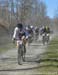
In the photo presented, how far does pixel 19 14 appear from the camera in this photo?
2101 inches

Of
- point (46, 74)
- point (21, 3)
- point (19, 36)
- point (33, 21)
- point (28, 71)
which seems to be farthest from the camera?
point (33, 21)

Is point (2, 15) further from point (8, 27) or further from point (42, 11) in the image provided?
point (42, 11)

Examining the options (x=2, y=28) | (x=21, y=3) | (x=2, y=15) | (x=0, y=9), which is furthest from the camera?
(x=2, y=15)

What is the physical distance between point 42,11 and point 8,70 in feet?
246

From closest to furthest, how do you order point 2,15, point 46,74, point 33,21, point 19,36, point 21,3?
point 46,74 → point 19,36 → point 21,3 → point 2,15 → point 33,21

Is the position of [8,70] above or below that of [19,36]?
below

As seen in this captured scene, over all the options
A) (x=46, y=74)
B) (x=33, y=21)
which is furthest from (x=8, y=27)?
(x=46, y=74)

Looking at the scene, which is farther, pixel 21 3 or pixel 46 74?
pixel 21 3

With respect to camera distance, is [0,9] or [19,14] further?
[0,9]

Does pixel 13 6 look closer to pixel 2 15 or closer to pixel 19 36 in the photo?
pixel 2 15

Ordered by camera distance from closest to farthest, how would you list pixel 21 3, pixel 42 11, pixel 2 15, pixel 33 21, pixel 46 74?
pixel 46 74 < pixel 21 3 < pixel 2 15 < pixel 33 21 < pixel 42 11

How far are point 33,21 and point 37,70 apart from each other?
6636 cm

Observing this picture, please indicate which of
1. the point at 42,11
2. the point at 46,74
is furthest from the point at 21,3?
the point at 46,74

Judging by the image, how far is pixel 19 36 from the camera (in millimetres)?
15547
